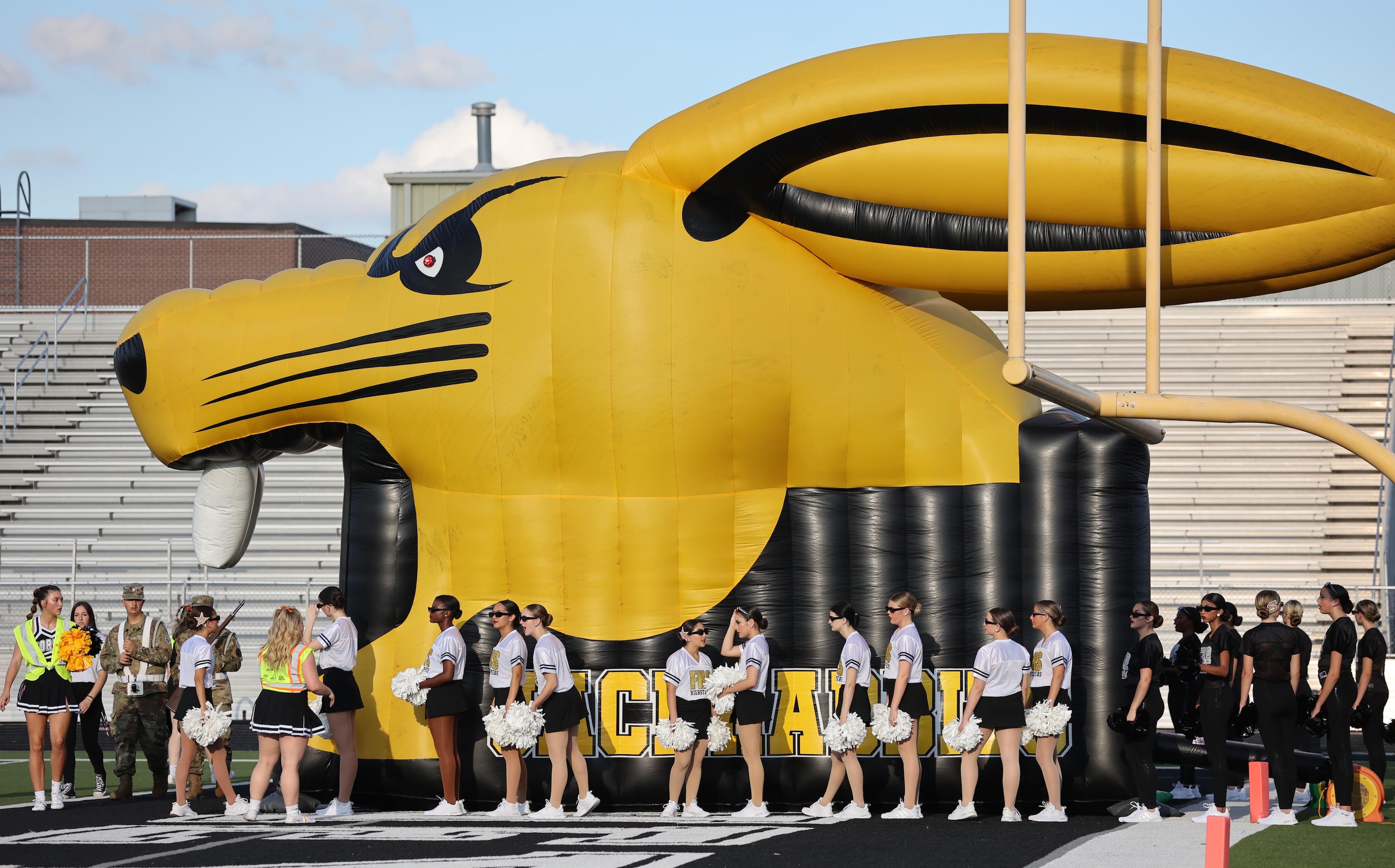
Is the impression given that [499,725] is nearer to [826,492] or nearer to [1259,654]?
[826,492]

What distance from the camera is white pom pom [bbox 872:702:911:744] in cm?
836

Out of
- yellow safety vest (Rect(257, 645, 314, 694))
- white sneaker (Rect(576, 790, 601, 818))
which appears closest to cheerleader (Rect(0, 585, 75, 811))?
yellow safety vest (Rect(257, 645, 314, 694))

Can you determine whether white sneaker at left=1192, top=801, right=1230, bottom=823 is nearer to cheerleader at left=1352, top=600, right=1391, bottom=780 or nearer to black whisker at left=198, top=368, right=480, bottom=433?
cheerleader at left=1352, top=600, right=1391, bottom=780

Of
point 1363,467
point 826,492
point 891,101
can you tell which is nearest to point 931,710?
point 826,492

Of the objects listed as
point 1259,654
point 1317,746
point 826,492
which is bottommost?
point 1317,746

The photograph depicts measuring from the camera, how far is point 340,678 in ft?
28.3

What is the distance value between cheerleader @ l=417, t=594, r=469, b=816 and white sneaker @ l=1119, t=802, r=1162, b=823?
12.6 ft

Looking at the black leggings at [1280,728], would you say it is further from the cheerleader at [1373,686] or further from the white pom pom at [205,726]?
the white pom pom at [205,726]

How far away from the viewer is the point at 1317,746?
35.0ft

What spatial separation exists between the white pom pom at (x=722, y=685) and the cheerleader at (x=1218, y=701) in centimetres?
267

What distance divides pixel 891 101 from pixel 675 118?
152 centimetres

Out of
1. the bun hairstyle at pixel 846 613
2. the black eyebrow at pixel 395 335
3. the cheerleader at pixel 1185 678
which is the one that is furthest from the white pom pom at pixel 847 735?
the black eyebrow at pixel 395 335

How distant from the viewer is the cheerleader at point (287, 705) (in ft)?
27.8

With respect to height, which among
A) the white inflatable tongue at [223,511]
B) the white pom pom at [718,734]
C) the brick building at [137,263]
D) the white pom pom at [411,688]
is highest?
the brick building at [137,263]
